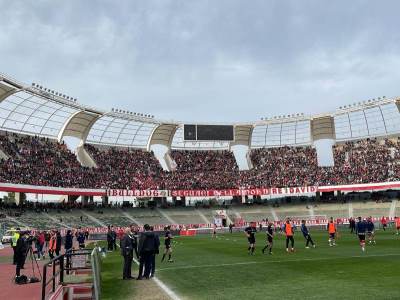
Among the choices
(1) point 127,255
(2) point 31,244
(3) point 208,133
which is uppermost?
(3) point 208,133

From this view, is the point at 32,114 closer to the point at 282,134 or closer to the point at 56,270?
the point at 282,134

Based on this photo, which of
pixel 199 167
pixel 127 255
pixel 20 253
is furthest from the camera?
pixel 199 167

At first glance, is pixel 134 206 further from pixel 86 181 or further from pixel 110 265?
pixel 110 265

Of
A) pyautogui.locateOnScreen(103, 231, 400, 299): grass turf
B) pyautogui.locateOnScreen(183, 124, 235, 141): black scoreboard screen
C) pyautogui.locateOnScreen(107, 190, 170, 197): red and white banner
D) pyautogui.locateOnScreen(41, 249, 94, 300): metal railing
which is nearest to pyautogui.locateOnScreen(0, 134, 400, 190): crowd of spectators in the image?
pyautogui.locateOnScreen(107, 190, 170, 197): red and white banner

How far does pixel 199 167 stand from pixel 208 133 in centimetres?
769

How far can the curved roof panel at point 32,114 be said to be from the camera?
182ft

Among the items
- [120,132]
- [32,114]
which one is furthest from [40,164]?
[120,132]

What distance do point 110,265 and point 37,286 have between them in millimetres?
6225

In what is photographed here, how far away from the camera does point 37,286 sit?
55.7 ft

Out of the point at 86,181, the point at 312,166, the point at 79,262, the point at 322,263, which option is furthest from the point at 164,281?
the point at 312,166

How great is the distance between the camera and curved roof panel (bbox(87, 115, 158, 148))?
69.3 meters

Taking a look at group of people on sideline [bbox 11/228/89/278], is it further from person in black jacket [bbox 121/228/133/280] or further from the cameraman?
person in black jacket [bbox 121/228/133/280]

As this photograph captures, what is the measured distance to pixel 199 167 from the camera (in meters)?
80.6

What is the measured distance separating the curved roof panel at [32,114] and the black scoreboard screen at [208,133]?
19.4 metres
